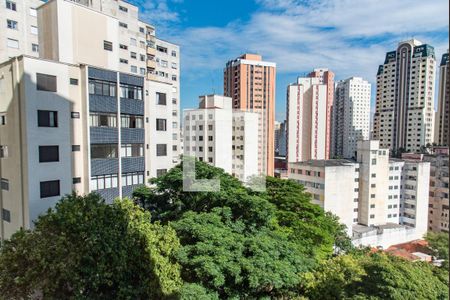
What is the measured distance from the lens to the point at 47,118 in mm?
11469

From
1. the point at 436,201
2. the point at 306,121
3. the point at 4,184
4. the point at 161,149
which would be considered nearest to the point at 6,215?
the point at 4,184

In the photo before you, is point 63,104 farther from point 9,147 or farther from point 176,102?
point 176,102

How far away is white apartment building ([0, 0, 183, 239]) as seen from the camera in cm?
1110

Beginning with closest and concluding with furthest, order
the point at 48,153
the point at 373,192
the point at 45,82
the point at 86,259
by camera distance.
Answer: the point at 86,259 < the point at 45,82 < the point at 48,153 < the point at 373,192

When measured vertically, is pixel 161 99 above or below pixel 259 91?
below

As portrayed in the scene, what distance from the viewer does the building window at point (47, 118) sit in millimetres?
11266

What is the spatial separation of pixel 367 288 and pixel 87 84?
13051 millimetres

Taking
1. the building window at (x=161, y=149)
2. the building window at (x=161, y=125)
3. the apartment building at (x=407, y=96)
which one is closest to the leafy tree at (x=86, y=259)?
the building window at (x=161, y=149)

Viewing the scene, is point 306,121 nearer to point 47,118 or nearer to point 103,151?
point 103,151

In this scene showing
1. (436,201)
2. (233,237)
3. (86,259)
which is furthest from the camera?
(436,201)

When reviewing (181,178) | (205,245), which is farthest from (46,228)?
(181,178)

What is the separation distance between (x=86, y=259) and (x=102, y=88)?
28.5ft

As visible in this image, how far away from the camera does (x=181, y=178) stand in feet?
37.8

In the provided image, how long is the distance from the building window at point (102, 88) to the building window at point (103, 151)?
2.44 meters
